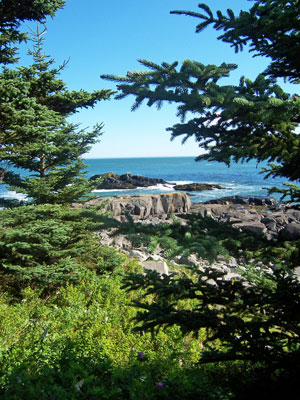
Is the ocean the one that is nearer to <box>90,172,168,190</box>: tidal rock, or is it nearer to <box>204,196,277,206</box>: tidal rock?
<box>90,172,168,190</box>: tidal rock

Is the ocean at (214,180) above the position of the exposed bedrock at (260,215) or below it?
above

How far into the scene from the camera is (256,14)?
2352mm

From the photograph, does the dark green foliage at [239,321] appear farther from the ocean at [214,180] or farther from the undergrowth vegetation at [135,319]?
the ocean at [214,180]

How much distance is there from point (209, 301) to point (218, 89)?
2017mm

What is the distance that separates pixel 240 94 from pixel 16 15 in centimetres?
697

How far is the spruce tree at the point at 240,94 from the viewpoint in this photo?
86.1 inches

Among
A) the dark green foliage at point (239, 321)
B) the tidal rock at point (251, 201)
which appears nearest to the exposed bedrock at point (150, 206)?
the tidal rock at point (251, 201)

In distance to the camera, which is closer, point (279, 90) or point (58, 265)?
point (279, 90)

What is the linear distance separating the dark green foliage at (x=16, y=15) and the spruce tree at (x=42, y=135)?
72 centimetres

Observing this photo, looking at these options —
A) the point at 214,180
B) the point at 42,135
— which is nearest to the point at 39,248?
the point at 42,135

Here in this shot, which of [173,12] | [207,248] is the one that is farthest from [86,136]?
[207,248]

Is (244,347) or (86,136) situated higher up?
(86,136)

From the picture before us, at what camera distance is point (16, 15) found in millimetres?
6559

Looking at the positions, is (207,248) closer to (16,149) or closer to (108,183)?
(16,149)
